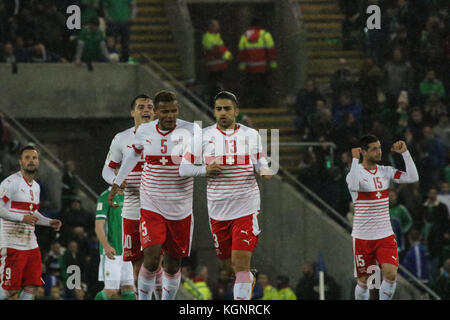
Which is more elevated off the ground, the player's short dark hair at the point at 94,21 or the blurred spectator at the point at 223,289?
the player's short dark hair at the point at 94,21

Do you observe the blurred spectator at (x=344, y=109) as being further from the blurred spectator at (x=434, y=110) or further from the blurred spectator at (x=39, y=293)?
the blurred spectator at (x=39, y=293)

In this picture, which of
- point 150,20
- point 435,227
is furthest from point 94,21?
point 435,227

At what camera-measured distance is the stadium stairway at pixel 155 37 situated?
26016 millimetres

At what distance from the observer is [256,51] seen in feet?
81.4

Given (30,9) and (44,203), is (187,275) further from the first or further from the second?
(30,9)

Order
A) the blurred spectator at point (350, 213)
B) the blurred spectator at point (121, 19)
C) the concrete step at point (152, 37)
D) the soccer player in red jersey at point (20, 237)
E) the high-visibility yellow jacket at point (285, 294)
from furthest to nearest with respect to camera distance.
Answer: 1. the concrete step at point (152, 37)
2. the blurred spectator at point (121, 19)
3. the blurred spectator at point (350, 213)
4. the high-visibility yellow jacket at point (285, 294)
5. the soccer player in red jersey at point (20, 237)

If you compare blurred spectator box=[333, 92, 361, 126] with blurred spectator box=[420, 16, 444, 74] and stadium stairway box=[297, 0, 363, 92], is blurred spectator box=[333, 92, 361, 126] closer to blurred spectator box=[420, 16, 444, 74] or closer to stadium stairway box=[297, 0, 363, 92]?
blurred spectator box=[420, 16, 444, 74]

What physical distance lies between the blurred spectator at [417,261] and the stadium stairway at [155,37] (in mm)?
7719

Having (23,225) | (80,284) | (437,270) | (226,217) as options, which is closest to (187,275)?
(80,284)

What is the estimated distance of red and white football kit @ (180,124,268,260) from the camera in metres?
12.6

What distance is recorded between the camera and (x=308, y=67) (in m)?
25.9

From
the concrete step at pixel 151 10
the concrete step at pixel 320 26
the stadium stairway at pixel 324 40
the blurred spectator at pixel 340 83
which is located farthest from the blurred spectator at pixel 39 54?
the concrete step at pixel 320 26
